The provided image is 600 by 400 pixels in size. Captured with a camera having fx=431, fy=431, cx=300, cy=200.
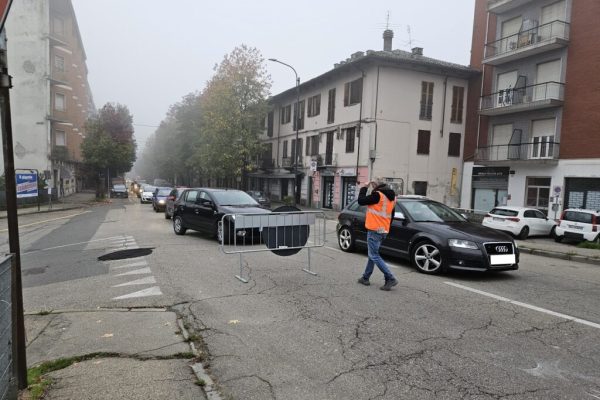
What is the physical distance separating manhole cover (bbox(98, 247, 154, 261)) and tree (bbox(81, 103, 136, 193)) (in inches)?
1156

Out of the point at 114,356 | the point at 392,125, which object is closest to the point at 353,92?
the point at 392,125

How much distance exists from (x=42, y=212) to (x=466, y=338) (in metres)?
26.5

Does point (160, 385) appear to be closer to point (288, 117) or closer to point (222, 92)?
point (222, 92)

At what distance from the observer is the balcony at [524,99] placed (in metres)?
22.2

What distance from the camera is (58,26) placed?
40031mm

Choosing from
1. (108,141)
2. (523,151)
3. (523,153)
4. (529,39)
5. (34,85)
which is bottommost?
(523,153)

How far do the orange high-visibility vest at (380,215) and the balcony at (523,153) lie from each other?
19271mm

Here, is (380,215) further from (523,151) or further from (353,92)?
(353,92)

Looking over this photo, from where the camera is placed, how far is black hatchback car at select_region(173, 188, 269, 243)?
1173 cm

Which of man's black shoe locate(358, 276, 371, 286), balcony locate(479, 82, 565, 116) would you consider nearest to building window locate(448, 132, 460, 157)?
balcony locate(479, 82, 565, 116)

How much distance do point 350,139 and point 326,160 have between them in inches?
126

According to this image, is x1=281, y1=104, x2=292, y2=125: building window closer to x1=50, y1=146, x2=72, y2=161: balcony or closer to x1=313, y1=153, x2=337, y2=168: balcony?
x1=313, y1=153, x2=337, y2=168: balcony

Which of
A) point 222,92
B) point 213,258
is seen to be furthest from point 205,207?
point 222,92

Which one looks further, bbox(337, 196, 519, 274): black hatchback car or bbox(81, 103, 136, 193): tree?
bbox(81, 103, 136, 193): tree
